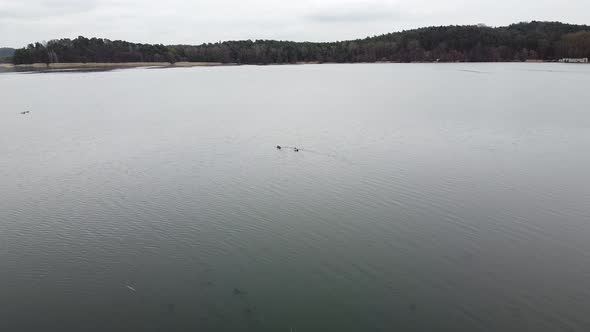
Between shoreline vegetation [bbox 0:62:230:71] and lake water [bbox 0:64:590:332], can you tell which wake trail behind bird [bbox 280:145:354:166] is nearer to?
lake water [bbox 0:64:590:332]

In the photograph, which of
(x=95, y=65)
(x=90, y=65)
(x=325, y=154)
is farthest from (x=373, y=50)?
(x=325, y=154)

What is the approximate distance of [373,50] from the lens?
6954 inches

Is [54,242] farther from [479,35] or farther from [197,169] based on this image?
[479,35]

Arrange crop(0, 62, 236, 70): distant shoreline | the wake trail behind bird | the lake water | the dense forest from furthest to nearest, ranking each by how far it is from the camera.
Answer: crop(0, 62, 236, 70): distant shoreline < the dense forest < the wake trail behind bird < the lake water

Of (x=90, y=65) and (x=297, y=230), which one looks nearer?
(x=297, y=230)

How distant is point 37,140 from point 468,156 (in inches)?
1035

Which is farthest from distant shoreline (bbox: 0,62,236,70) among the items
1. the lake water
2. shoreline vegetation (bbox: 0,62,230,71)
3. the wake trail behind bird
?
the wake trail behind bird

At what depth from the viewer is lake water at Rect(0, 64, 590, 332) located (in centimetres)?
965

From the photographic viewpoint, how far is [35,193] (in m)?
17.5

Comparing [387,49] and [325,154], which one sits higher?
[387,49]

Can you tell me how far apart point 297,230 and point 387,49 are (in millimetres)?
171622

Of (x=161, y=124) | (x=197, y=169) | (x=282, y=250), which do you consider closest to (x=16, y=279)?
(x=282, y=250)

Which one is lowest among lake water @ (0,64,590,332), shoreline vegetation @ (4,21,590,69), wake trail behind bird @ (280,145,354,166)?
lake water @ (0,64,590,332)

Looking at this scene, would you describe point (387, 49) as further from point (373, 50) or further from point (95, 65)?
point (95, 65)
